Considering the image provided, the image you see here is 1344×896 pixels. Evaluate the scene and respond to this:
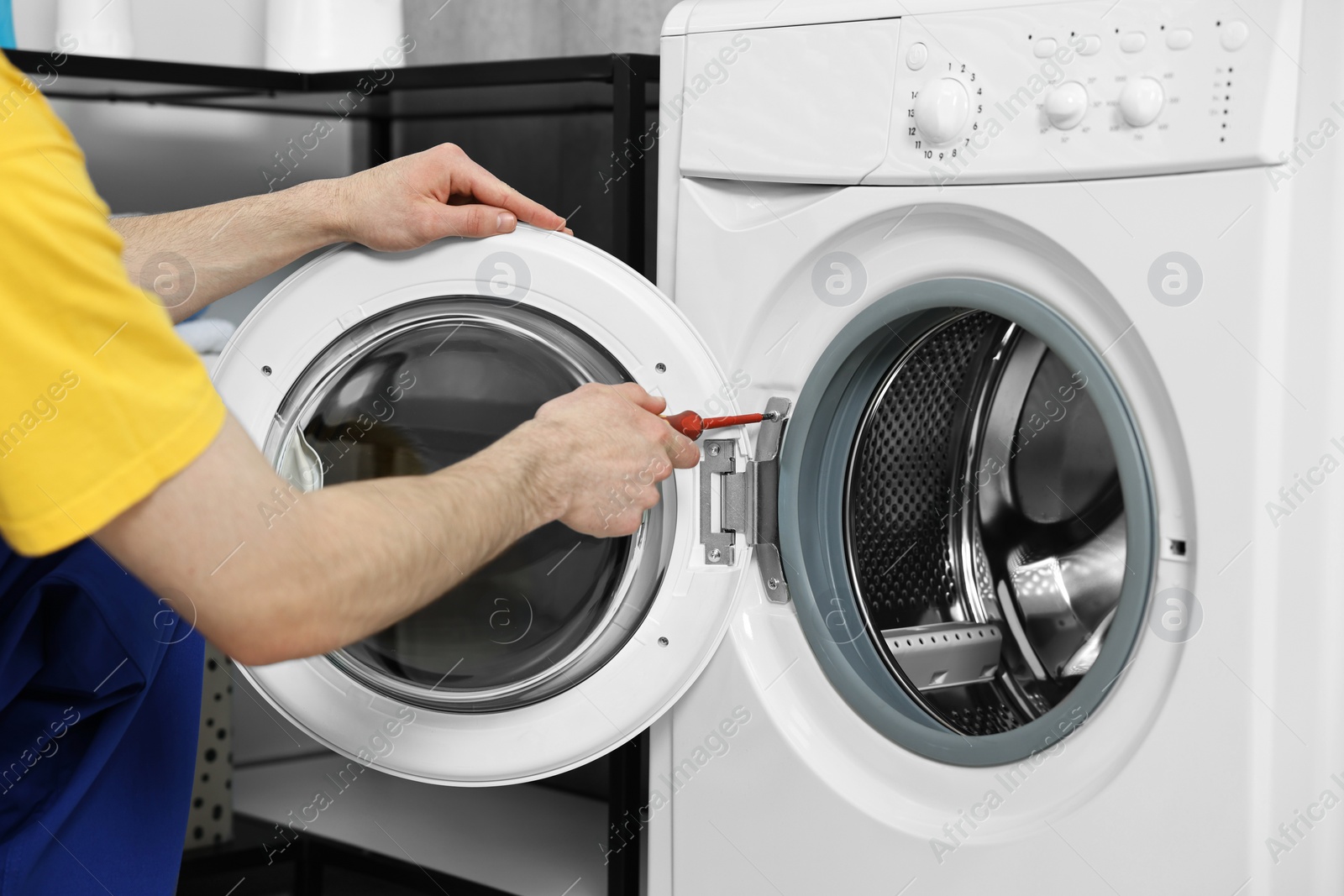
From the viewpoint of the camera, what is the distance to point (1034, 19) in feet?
2.95

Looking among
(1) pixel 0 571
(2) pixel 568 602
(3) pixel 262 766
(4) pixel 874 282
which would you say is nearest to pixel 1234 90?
(4) pixel 874 282

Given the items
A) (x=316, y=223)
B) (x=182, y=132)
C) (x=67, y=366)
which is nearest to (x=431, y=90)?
(x=316, y=223)

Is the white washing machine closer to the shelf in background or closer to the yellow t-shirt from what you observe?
the shelf in background

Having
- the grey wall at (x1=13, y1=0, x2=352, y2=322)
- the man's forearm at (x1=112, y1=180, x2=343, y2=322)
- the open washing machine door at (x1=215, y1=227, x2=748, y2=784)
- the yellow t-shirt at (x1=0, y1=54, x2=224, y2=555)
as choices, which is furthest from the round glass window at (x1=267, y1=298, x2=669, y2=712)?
the grey wall at (x1=13, y1=0, x2=352, y2=322)

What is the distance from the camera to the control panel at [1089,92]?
810mm

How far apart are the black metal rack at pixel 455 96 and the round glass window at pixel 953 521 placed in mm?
313

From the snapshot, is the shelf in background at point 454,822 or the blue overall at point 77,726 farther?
the shelf in background at point 454,822

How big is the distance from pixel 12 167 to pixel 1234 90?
766mm

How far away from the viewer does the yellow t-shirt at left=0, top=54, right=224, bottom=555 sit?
0.59 m

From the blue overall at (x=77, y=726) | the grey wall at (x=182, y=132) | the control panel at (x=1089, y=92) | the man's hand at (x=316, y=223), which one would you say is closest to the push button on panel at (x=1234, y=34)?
the control panel at (x=1089, y=92)

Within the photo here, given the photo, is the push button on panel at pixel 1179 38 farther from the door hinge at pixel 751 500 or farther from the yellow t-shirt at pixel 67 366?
the yellow t-shirt at pixel 67 366

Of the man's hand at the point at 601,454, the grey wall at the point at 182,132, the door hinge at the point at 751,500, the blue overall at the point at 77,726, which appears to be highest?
the grey wall at the point at 182,132

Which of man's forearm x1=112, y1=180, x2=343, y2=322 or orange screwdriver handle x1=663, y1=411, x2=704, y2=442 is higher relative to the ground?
man's forearm x1=112, y1=180, x2=343, y2=322

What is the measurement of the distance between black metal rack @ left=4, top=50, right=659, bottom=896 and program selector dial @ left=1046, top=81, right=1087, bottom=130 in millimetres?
467
